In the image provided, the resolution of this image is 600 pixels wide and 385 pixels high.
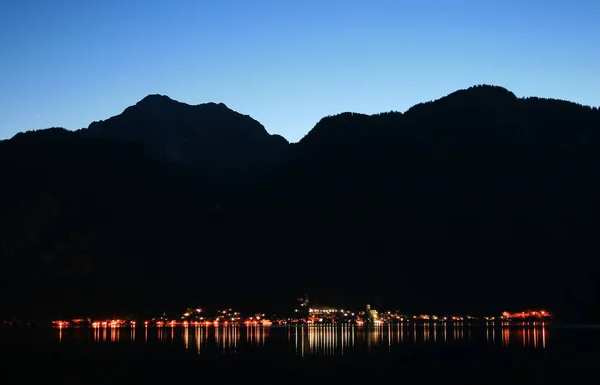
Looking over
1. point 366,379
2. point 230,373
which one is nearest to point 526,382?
point 366,379

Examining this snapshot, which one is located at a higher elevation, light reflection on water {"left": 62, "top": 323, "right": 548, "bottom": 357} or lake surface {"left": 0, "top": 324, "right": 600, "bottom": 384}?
lake surface {"left": 0, "top": 324, "right": 600, "bottom": 384}

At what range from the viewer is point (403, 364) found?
63438mm

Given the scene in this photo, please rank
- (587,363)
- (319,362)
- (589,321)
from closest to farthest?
(587,363) < (319,362) < (589,321)

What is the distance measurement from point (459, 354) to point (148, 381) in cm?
3301

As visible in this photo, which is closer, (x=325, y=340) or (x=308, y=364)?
(x=308, y=364)

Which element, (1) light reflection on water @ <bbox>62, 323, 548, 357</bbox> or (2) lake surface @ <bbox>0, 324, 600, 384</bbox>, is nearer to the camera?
(2) lake surface @ <bbox>0, 324, 600, 384</bbox>

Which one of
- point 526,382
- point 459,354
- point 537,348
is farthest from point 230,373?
point 537,348

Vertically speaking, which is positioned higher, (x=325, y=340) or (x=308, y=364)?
(x=308, y=364)

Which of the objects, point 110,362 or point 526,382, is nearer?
point 526,382

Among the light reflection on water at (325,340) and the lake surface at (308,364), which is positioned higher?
the lake surface at (308,364)

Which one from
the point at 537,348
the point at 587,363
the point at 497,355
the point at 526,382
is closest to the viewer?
the point at 526,382

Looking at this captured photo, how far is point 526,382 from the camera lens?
49875 millimetres

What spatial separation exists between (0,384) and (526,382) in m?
33.4

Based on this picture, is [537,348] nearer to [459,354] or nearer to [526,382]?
[459,354]
